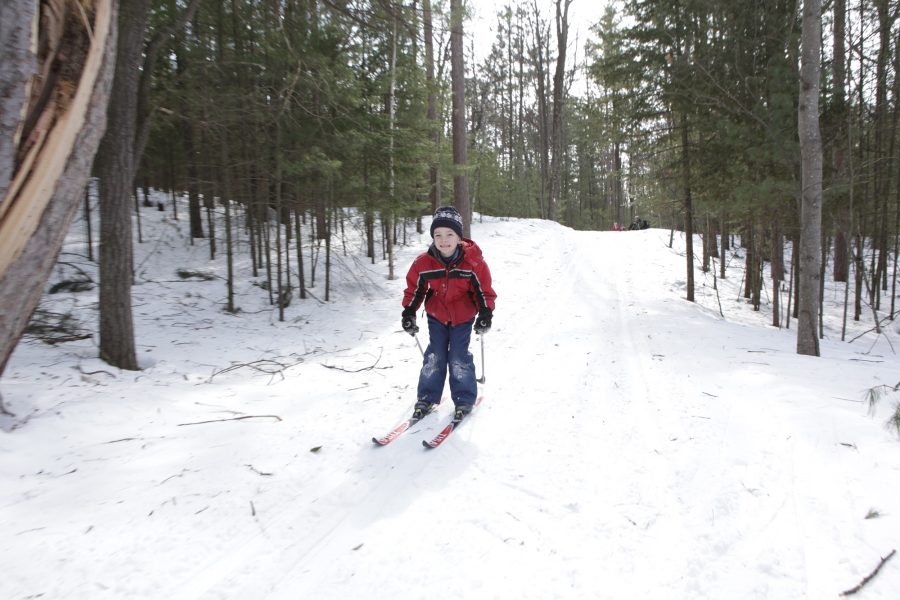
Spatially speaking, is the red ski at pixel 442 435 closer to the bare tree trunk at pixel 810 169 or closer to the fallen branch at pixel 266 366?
the fallen branch at pixel 266 366

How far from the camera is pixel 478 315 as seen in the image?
173 inches

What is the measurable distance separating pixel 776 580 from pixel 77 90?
401 centimetres

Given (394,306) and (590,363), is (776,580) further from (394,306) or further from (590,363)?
(394,306)

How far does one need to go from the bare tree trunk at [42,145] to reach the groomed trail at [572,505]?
1616 mm

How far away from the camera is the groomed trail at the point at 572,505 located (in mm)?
2188

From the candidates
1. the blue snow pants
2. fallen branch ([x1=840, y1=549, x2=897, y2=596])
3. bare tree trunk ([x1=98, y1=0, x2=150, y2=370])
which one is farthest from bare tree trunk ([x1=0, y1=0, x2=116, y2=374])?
fallen branch ([x1=840, y1=549, x2=897, y2=596])

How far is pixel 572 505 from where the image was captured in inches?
110

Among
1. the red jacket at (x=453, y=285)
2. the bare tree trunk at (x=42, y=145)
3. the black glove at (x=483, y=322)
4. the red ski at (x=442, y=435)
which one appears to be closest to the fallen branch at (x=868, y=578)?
the red ski at (x=442, y=435)

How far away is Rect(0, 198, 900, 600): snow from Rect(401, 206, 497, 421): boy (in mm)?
313

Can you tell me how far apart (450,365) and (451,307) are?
56 centimetres

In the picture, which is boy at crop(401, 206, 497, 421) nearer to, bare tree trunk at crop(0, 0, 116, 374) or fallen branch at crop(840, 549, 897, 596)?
bare tree trunk at crop(0, 0, 116, 374)

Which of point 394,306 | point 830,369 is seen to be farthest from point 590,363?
point 394,306

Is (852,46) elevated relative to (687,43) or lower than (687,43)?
lower

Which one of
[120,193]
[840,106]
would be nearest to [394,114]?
[120,193]
